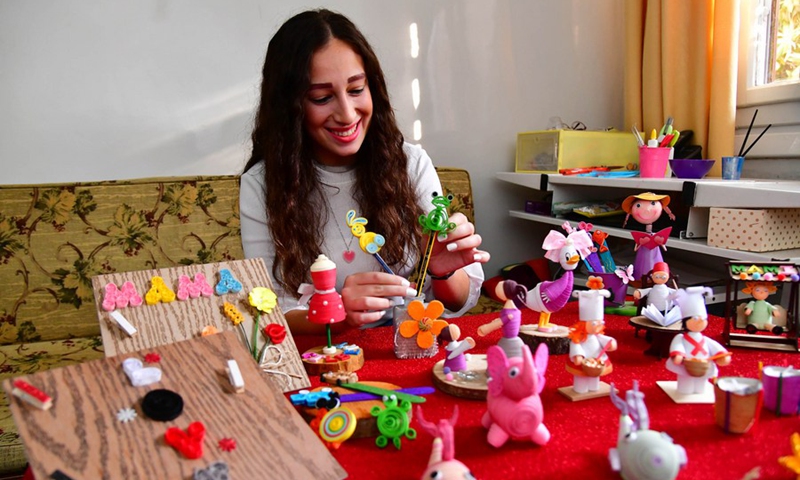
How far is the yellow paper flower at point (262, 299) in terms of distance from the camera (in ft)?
2.54

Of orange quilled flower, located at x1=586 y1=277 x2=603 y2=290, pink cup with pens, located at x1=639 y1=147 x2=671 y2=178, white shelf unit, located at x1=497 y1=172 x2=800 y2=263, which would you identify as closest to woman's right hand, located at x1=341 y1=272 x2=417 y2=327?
orange quilled flower, located at x1=586 y1=277 x2=603 y2=290

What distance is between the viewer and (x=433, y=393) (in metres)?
0.70

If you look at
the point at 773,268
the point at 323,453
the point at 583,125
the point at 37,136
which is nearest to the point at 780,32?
the point at 583,125

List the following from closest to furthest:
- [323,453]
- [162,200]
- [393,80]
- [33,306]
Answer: [323,453] → [33,306] → [162,200] → [393,80]

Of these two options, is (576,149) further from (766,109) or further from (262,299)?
(262,299)

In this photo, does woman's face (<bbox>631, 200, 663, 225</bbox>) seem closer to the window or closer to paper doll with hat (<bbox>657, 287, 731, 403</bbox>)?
paper doll with hat (<bbox>657, 287, 731, 403</bbox>)

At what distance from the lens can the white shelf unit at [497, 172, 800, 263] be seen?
122 cm

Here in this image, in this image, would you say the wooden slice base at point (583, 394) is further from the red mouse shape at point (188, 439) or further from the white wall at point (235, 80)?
the white wall at point (235, 80)

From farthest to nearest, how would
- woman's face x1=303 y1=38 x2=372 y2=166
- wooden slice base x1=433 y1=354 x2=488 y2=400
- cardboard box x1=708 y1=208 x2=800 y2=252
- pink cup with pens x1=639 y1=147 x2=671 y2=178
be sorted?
pink cup with pens x1=639 y1=147 x2=671 y2=178
cardboard box x1=708 y1=208 x2=800 y2=252
woman's face x1=303 y1=38 x2=372 y2=166
wooden slice base x1=433 y1=354 x2=488 y2=400

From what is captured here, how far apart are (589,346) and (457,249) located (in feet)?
0.99

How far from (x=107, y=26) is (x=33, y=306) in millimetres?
901

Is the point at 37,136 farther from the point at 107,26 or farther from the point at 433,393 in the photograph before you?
the point at 433,393

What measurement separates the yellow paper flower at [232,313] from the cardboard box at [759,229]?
1.11 meters

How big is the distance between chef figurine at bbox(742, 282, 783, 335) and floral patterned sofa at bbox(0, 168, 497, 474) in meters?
1.44
